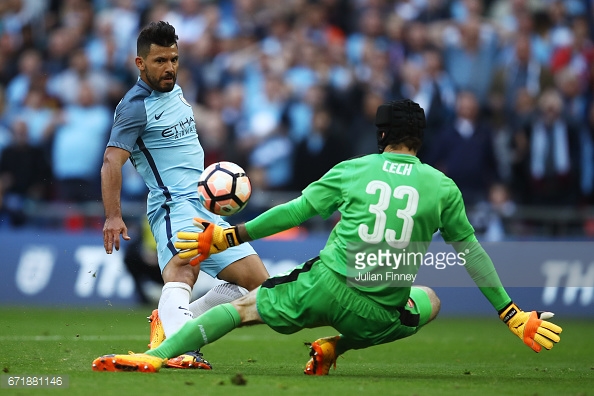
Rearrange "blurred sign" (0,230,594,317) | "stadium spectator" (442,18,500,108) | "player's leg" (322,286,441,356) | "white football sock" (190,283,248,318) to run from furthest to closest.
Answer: "stadium spectator" (442,18,500,108) → "blurred sign" (0,230,594,317) → "white football sock" (190,283,248,318) → "player's leg" (322,286,441,356)

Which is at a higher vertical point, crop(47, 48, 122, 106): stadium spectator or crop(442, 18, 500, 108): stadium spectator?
crop(442, 18, 500, 108): stadium spectator

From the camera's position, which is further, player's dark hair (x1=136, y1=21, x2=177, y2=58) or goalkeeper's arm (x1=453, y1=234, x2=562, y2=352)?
player's dark hair (x1=136, y1=21, x2=177, y2=58)

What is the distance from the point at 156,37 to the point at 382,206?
2.34m

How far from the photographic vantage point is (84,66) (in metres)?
15.9

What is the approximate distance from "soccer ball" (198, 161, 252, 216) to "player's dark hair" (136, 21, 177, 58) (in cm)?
121

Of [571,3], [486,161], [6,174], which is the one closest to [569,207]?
[486,161]

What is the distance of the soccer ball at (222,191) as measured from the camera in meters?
7.11

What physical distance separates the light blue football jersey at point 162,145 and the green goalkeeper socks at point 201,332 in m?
1.44

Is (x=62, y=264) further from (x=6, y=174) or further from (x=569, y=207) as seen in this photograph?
(x=569, y=207)

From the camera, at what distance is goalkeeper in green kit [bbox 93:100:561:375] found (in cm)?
667

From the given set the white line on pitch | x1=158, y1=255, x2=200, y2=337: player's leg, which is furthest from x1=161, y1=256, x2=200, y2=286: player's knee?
the white line on pitch

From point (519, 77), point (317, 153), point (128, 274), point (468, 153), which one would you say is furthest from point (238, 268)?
point (519, 77)

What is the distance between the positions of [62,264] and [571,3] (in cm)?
941

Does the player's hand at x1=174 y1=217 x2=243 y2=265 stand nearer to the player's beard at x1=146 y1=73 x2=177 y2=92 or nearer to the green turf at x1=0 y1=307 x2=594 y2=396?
the green turf at x1=0 y1=307 x2=594 y2=396
